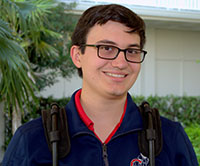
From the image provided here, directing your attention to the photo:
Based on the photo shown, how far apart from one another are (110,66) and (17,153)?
0.59 metres

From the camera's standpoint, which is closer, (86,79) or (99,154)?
(99,154)

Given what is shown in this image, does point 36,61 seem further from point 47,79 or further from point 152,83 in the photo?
point 152,83

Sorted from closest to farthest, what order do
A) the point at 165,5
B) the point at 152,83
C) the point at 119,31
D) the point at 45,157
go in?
the point at 45,157 → the point at 119,31 → the point at 165,5 → the point at 152,83

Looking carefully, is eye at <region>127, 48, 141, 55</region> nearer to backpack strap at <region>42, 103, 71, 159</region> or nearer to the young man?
the young man

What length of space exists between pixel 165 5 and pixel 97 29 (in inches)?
287

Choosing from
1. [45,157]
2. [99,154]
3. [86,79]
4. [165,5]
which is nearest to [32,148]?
[45,157]

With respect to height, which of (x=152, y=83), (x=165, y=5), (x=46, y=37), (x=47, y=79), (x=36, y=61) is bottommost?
(x=152, y=83)

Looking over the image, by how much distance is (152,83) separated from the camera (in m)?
8.78

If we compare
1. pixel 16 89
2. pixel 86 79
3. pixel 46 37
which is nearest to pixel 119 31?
pixel 86 79

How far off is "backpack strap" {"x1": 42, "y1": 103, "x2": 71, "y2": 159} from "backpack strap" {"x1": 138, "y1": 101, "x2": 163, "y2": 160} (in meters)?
0.36

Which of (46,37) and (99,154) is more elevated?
(46,37)

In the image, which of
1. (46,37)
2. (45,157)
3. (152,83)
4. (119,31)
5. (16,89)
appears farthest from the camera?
(152,83)

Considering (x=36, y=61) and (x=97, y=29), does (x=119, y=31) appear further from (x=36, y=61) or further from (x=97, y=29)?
(x=36, y=61)

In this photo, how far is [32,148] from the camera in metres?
1.33
